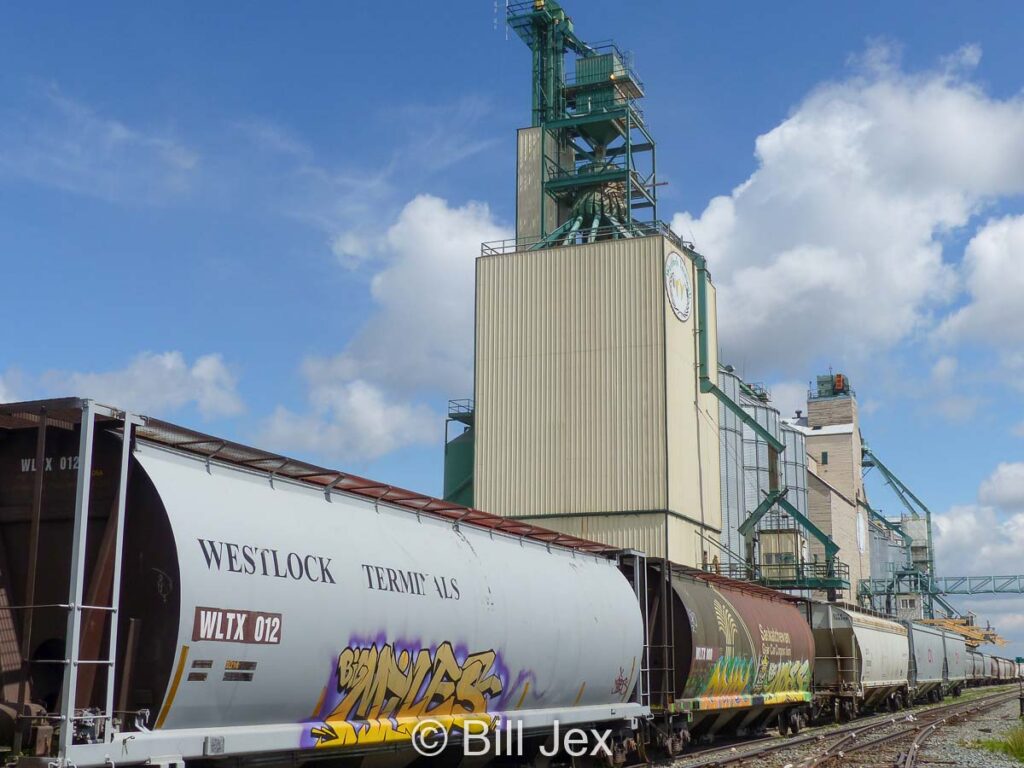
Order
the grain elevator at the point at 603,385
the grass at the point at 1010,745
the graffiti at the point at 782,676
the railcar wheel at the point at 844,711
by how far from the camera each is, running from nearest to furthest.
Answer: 1. the grass at the point at 1010,745
2. the graffiti at the point at 782,676
3. the railcar wheel at the point at 844,711
4. the grain elevator at the point at 603,385

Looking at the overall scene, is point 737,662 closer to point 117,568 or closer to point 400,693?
point 400,693

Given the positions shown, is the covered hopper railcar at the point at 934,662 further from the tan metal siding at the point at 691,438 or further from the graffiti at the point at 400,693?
the graffiti at the point at 400,693

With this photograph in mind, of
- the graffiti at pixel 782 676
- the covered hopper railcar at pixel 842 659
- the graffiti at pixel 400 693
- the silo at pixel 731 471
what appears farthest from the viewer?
the silo at pixel 731 471

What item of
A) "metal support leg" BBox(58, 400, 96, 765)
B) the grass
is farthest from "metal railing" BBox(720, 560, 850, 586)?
"metal support leg" BBox(58, 400, 96, 765)

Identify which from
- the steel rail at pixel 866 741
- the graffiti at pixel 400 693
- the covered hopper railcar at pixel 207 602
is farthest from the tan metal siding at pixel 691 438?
the covered hopper railcar at pixel 207 602

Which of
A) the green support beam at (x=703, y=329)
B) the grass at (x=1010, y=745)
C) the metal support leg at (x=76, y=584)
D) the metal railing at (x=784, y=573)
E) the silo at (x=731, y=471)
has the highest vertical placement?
the green support beam at (x=703, y=329)

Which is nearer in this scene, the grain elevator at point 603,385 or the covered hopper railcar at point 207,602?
the covered hopper railcar at point 207,602

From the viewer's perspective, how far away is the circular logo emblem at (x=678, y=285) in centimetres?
4347

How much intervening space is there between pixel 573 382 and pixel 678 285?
619cm

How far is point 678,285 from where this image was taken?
44781mm

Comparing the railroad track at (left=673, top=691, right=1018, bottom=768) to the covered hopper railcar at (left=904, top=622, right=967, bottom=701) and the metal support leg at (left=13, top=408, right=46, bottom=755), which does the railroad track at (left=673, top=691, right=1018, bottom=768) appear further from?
the metal support leg at (left=13, top=408, right=46, bottom=755)

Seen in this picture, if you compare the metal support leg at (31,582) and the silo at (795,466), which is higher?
the silo at (795,466)

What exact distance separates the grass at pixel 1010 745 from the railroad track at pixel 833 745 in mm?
1506

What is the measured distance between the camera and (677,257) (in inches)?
1770
